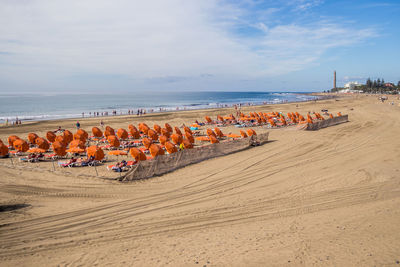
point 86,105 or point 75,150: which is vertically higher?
point 86,105

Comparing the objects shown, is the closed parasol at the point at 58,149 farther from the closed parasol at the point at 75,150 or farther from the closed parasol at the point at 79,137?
the closed parasol at the point at 79,137

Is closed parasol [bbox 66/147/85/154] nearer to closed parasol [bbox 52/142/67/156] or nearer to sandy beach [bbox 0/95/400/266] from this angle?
closed parasol [bbox 52/142/67/156]

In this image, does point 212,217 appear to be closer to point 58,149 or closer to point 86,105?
point 58,149

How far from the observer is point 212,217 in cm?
706

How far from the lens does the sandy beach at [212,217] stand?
5.28m

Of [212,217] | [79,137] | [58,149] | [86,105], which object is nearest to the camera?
[212,217]

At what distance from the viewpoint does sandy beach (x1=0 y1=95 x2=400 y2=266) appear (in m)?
5.28

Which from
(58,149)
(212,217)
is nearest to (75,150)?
(58,149)

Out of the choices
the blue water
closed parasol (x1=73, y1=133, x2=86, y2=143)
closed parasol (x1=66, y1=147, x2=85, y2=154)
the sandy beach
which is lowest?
the sandy beach

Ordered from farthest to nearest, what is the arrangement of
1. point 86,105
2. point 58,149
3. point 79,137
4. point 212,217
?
point 86,105 → point 79,137 → point 58,149 → point 212,217

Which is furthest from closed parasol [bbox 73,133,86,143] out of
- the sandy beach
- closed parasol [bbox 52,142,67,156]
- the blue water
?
the blue water

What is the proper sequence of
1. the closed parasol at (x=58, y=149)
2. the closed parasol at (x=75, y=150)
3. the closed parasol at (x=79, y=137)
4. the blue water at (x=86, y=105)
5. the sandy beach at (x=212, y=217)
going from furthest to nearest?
the blue water at (x=86, y=105) → the closed parasol at (x=79, y=137) → the closed parasol at (x=75, y=150) → the closed parasol at (x=58, y=149) → the sandy beach at (x=212, y=217)

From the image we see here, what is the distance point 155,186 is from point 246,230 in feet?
15.0

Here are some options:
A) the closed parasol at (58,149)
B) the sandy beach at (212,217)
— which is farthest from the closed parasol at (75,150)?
the sandy beach at (212,217)
